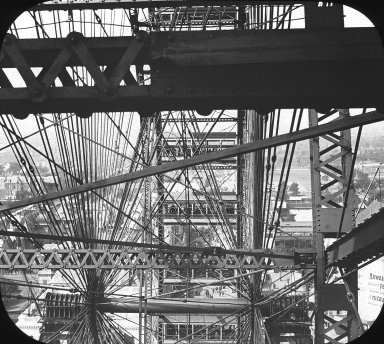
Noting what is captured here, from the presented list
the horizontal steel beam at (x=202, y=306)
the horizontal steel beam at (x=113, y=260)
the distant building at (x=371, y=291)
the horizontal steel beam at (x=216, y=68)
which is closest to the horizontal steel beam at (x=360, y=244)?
the horizontal steel beam at (x=113, y=260)

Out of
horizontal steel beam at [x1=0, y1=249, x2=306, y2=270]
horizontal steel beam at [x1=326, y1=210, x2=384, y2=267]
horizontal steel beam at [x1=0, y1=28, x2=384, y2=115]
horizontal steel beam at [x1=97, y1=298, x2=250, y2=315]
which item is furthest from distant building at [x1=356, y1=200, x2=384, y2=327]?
horizontal steel beam at [x1=0, y1=28, x2=384, y2=115]

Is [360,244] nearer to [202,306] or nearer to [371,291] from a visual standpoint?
[202,306]

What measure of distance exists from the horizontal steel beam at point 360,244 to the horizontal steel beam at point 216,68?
3.03 m

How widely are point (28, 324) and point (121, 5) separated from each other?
79.9 ft

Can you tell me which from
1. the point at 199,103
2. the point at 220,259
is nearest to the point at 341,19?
the point at 199,103

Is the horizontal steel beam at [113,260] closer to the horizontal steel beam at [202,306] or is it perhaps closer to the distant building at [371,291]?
the horizontal steel beam at [202,306]

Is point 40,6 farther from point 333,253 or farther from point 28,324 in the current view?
point 28,324

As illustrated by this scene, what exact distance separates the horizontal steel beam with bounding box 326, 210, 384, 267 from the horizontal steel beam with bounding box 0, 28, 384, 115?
3031mm

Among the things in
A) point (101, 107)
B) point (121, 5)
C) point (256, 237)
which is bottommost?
point (101, 107)

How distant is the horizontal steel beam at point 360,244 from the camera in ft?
22.5

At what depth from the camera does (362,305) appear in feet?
102

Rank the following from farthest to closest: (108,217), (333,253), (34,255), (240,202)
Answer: (240,202)
(108,217)
(34,255)
(333,253)

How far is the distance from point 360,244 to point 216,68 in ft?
13.8

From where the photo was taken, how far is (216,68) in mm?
3896
